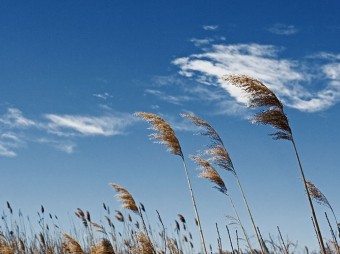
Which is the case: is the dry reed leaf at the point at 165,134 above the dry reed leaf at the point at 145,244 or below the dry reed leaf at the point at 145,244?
above

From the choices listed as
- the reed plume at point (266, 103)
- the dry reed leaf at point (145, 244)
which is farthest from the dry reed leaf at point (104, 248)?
the reed plume at point (266, 103)

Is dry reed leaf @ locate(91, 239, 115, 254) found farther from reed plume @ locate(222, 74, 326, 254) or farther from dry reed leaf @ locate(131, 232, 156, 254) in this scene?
reed plume @ locate(222, 74, 326, 254)

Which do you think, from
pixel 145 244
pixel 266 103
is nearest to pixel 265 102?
pixel 266 103

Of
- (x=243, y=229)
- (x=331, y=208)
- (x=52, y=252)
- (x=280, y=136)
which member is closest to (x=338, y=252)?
(x=331, y=208)

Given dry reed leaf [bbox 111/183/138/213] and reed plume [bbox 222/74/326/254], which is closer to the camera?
reed plume [bbox 222/74/326/254]

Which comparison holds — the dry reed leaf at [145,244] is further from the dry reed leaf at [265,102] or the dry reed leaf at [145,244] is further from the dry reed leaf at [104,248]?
the dry reed leaf at [265,102]

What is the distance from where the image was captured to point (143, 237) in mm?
7027

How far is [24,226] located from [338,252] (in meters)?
9.59

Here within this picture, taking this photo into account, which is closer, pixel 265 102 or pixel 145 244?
pixel 265 102

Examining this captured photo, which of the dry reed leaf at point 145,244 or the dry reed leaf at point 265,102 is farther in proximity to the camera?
the dry reed leaf at point 145,244

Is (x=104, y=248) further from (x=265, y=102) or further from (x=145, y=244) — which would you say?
(x=265, y=102)

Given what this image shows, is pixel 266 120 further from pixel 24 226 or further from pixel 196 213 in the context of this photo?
pixel 24 226

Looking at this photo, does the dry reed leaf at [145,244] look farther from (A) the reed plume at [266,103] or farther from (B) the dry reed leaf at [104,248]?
(A) the reed plume at [266,103]

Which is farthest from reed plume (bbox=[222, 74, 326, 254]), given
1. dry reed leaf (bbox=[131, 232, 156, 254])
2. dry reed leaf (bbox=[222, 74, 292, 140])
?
dry reed leaf (bbox=[131, 232, 156, 254])
